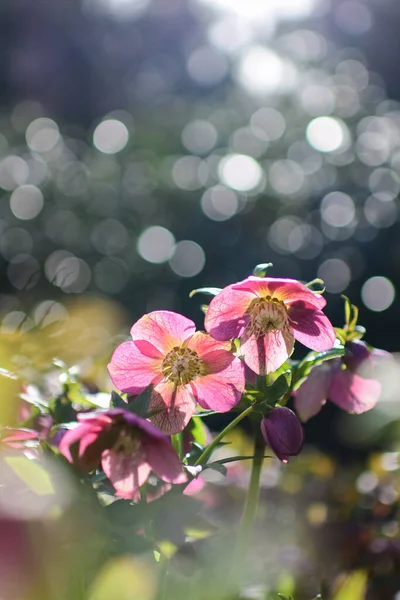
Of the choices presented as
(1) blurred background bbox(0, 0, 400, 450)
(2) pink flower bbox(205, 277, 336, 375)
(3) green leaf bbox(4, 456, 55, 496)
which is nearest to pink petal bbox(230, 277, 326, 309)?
(2) pink flower bbox(205, 277, 336, 375)

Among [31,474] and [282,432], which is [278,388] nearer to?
[282,432]

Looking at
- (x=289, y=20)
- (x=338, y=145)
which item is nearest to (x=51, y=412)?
(x=338, y=145)

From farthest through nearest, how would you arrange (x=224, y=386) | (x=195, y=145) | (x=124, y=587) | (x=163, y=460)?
(x=195, y=145)
(x=224, y=386)
(x=163, y=460)
(x=124, y=587)

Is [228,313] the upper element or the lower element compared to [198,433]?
upper

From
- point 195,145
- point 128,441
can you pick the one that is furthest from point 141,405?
point 195,145

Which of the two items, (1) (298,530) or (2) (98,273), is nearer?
(1) (298,530)

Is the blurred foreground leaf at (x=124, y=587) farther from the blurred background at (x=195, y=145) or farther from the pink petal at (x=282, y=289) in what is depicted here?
the blurred background at (x=195, y=145)

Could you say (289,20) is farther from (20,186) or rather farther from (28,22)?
(20,186)

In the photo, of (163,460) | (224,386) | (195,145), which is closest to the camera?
(163,460)
